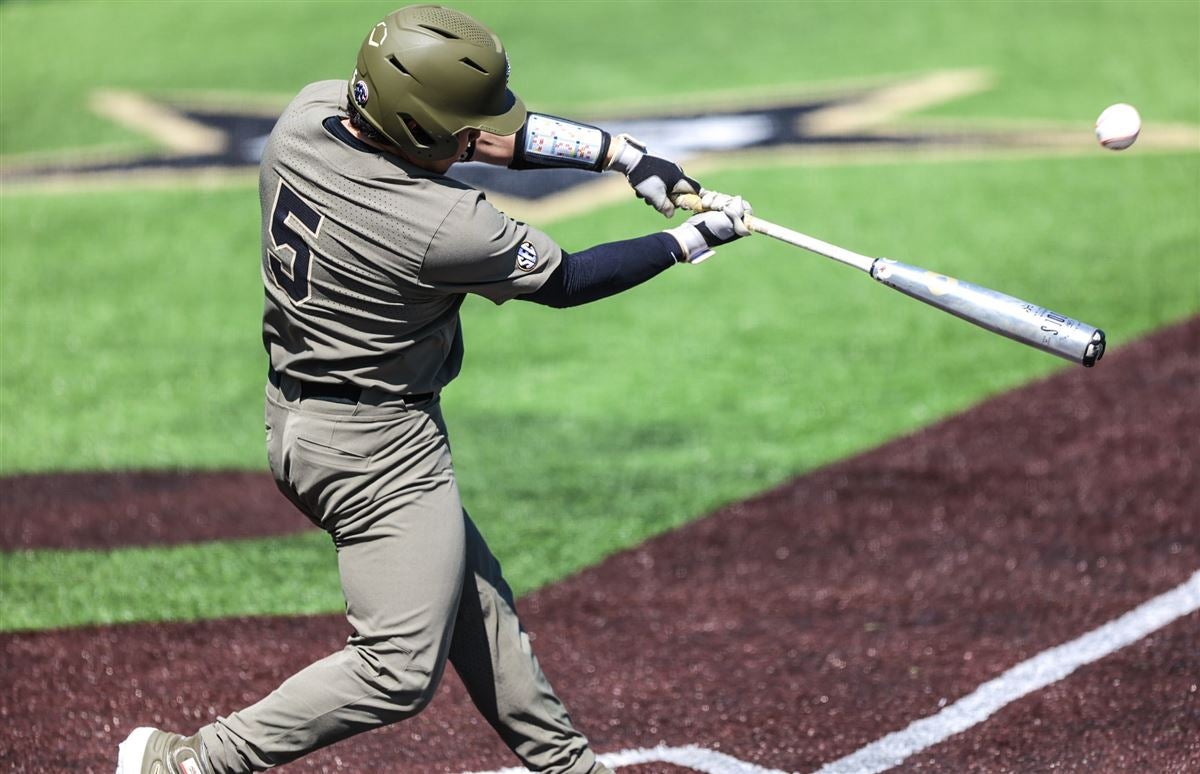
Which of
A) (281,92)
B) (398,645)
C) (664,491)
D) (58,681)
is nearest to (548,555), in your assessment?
(664,491)

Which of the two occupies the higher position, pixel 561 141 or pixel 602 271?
pixel 561 141

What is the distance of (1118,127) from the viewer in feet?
13.8

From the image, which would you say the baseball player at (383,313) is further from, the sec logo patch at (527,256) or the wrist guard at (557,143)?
the wrist guard at (557,143)

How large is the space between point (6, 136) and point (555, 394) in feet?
26.0

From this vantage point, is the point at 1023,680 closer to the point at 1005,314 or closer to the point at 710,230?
the point at 1005,314

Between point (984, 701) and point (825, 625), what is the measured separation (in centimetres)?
86

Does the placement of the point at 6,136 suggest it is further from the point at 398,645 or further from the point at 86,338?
the point at 398,645

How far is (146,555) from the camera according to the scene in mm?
6438

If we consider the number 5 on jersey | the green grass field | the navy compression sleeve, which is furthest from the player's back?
the green grass field

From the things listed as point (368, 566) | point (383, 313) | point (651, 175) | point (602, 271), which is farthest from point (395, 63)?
point (368, 566)

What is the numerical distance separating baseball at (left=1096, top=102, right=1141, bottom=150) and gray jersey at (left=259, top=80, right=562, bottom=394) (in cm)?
181

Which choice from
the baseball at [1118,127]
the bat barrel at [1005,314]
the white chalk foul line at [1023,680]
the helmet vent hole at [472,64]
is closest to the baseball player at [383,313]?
the helmet vent hole at [472,64]

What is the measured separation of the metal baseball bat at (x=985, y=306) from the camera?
11.6 ft

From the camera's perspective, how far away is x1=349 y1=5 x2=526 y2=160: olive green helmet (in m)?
3.27
